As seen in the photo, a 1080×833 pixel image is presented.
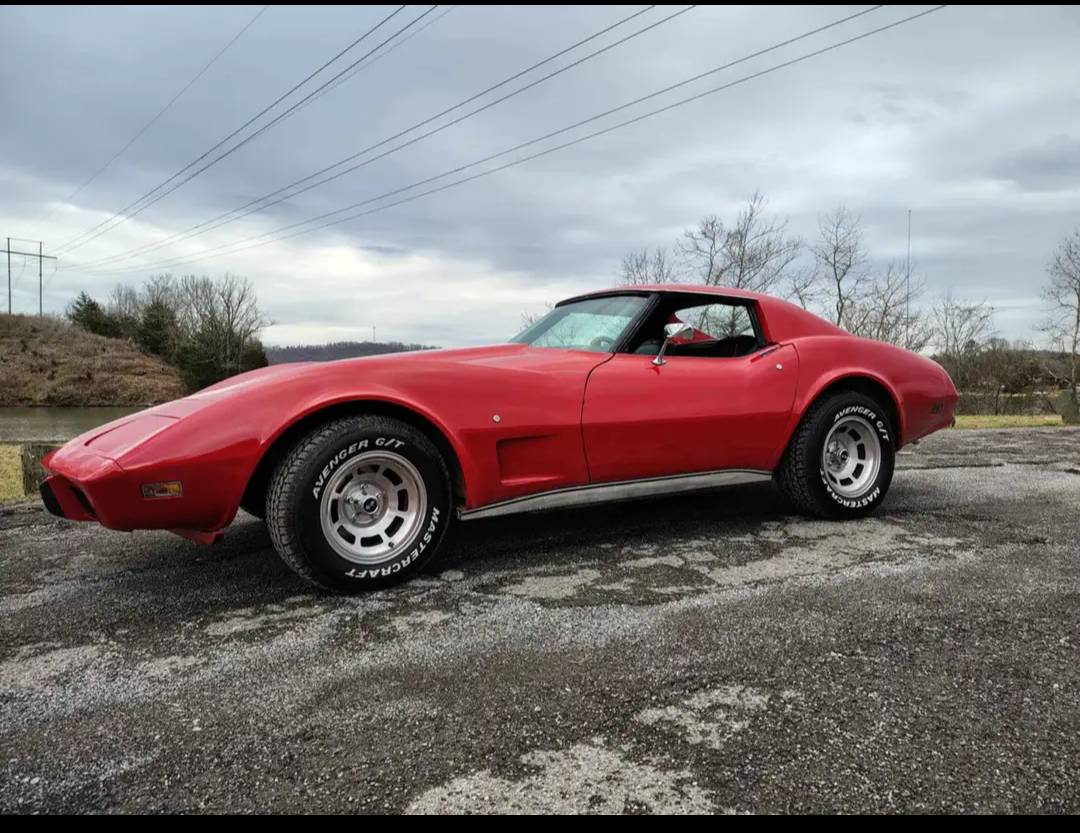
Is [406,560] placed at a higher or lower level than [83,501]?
lower

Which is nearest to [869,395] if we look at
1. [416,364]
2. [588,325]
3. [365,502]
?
[588,325]

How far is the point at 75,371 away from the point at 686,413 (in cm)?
6126

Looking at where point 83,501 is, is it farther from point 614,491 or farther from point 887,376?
point 887,376

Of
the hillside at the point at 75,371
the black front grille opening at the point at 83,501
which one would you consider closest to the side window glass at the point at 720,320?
the black front grille opening at the point at 83,501

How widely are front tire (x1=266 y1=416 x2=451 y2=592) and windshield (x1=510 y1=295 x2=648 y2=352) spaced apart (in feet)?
3.58

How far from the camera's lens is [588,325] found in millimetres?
3787

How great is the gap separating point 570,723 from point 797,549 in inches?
83.7

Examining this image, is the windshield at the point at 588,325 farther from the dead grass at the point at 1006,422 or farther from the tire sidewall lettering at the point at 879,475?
the dead grass at the point at 1006,422

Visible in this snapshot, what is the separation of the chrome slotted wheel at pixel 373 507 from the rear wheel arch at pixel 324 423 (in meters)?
0.20

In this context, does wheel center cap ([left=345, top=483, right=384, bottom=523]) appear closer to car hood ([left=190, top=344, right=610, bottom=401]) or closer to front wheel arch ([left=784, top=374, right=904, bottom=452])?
car hood ([left=190, top=344, right=610, bottom=401])

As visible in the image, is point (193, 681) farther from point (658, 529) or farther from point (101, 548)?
point (658, 529)

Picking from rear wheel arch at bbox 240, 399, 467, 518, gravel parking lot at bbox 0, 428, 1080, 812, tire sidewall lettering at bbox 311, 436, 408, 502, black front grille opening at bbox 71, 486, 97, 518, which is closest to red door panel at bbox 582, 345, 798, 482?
gravel parking lot at bbox 0, 428, 1080, 812

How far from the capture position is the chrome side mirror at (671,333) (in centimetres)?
358

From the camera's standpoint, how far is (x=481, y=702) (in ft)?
6.12
